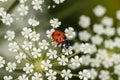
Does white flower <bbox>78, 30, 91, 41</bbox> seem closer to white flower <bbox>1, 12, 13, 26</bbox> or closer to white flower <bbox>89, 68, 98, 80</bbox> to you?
white flower <bbox>89, 68, 98, 80</bbox>

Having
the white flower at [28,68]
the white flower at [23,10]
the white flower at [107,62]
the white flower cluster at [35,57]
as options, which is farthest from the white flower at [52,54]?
the white flower at [107,62]

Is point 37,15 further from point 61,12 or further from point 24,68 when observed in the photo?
point 24,68

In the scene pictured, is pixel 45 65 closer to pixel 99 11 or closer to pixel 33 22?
pixel 33 22

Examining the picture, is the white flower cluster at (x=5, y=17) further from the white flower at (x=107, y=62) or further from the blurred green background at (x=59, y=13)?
the white flower at (x=107, y=62)

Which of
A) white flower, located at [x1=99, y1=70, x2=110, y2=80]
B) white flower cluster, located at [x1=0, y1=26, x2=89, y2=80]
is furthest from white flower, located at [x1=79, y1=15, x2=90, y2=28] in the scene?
white flower cluster, located at [x1=0, y1=26, x2=89, y2=80]

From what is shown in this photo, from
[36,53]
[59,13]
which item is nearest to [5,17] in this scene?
[36,53]

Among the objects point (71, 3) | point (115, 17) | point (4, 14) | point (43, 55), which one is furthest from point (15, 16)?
point (115, 17)

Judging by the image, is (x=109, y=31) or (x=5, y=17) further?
(x=109, y=31)
